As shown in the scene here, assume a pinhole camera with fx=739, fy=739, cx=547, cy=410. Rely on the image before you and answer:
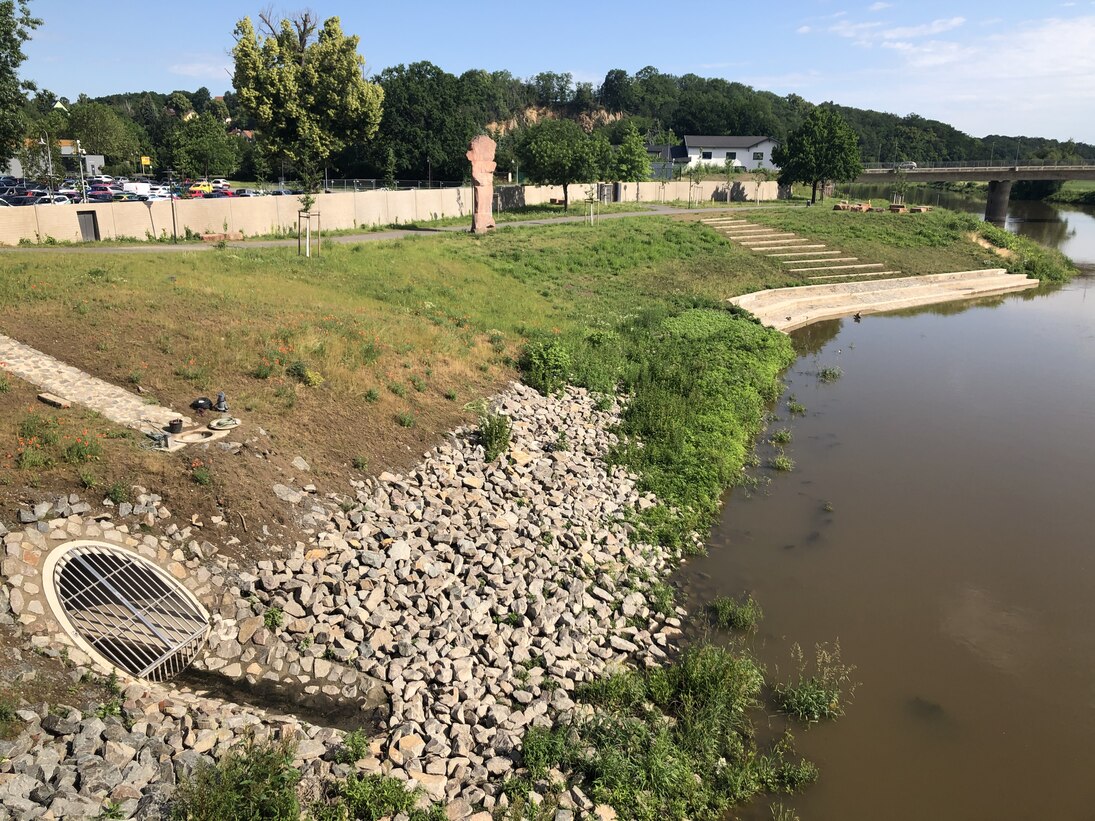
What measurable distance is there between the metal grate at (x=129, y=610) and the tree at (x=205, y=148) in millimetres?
62882

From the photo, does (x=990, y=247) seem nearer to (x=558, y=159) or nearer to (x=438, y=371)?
(x=558, y=159)

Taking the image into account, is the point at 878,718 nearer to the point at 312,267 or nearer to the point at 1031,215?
the point at 312,267

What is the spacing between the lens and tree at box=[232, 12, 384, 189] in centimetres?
4412

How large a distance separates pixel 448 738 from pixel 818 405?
1526cm

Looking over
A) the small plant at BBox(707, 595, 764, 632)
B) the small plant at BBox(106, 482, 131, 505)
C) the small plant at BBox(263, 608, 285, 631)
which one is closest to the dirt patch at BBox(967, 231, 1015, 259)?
the small plant at BBox(707, 595, 764, 632)

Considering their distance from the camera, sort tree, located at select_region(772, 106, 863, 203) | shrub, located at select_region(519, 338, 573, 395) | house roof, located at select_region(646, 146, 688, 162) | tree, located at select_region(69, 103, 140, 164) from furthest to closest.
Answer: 1. house roof, located at select_region(646, 146, 688, 162)
2. tree, located at select_region(69, 103, 140, 164)
3. tree, located at select_region(772, 106, 863, 203)
4. shrub, located at select_region(519, 338, 573, 395)

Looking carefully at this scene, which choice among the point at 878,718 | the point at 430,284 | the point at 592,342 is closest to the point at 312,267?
the point at 430,284

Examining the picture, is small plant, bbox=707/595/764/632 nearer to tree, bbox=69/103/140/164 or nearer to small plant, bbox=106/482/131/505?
small plant, bbox=106/482/131/505

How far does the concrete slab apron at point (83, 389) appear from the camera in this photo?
11477mm

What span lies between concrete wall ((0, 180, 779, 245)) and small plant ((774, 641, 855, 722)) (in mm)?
27466

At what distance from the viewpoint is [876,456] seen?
1658cm

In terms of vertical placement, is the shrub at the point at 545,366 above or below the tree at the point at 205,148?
below

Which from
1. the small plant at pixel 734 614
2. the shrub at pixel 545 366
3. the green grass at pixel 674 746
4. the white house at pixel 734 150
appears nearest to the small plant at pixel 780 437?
the shrub at pixel 545 366

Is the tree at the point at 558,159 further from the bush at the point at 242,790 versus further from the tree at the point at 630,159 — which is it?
the bush at the point at 242,790
